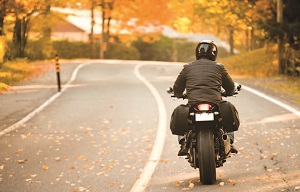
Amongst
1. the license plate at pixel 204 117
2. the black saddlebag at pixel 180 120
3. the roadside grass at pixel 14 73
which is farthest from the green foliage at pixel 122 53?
the license plate at pixel 204 117

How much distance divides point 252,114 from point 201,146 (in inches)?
315

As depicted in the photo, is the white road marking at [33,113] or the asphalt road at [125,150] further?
the white road marking at [33,113]

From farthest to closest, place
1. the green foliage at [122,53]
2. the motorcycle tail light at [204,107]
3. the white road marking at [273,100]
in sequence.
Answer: the green foliage at [122,53], the white road marking at [273,100], the motorcycle tail light at [204,107]

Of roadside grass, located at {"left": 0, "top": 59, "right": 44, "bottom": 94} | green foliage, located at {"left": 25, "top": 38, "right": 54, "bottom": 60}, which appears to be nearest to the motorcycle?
roadside grass, located at {"left": 0, "top": 59, "right": 44, "bottom": 94}

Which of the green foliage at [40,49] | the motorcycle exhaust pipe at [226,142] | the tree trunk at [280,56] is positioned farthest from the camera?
the green foliage at [40,49]

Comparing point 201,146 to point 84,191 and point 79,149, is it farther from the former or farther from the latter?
point 79,149

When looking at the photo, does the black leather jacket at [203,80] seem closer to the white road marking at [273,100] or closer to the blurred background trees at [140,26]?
the white road marking at [273,100]

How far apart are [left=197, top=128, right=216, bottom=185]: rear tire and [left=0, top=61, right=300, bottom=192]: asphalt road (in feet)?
0.76

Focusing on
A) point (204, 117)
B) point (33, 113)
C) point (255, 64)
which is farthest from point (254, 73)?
A: point (204, 117)

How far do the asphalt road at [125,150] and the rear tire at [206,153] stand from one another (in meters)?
0.23

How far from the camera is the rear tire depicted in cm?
815

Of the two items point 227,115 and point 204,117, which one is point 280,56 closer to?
point 227,115

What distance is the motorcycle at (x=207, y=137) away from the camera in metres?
8.16

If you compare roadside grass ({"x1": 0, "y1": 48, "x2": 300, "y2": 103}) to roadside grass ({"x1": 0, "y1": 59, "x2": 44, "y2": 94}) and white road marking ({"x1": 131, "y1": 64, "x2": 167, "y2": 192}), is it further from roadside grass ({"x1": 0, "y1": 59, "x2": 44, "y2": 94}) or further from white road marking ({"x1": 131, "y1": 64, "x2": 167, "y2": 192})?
white road marking ({"x1": 131, "y1": 64, "x2": 167, "y2": 192})
